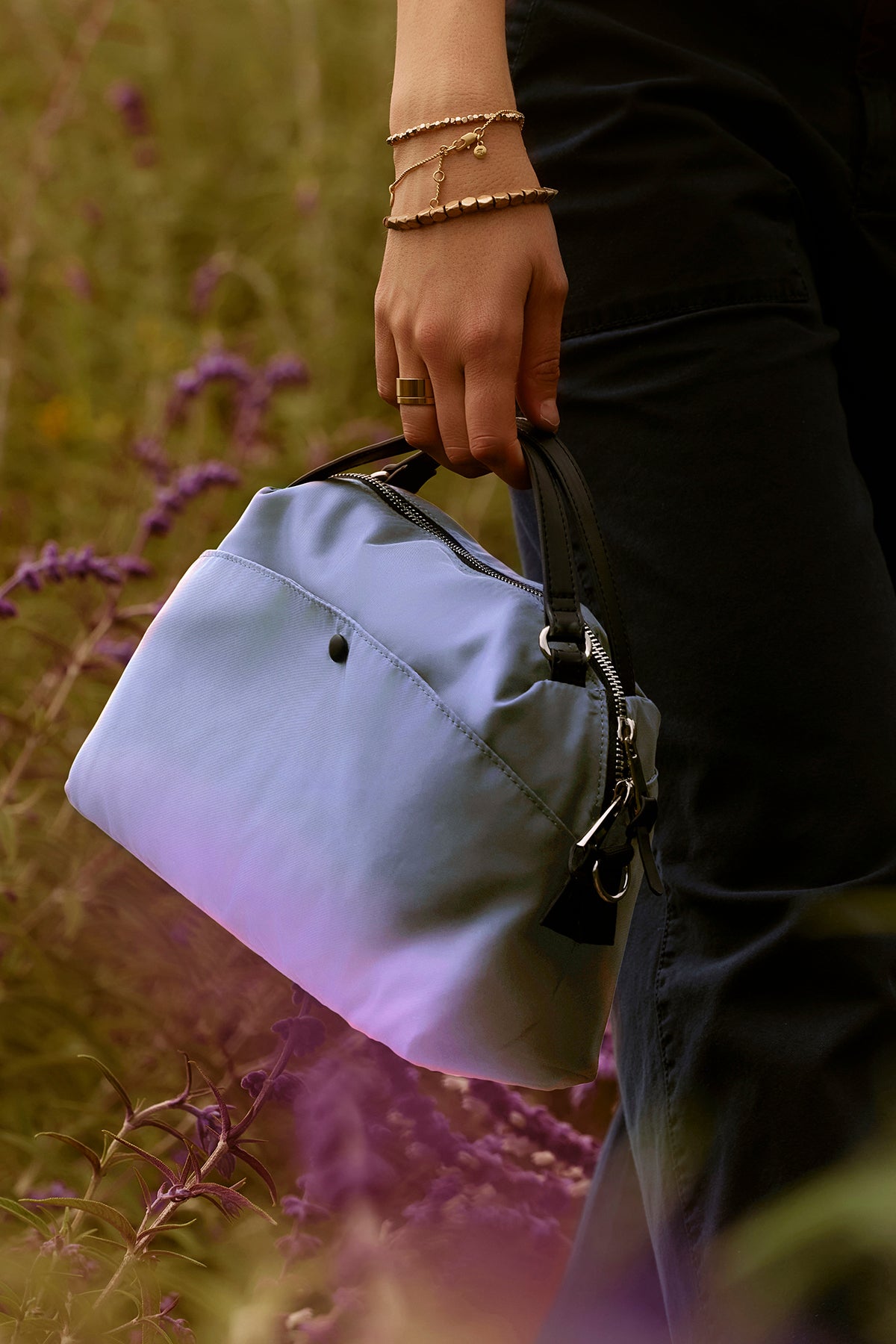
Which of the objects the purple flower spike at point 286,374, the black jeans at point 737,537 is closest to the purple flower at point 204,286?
the purple flower spike at point 286,374

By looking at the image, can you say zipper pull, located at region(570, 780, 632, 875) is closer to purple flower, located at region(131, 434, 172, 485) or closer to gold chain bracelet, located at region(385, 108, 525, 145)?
gold chain bracelet, located at region(385, 108, 525, 145)

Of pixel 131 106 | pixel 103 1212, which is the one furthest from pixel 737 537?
pixel 131 106

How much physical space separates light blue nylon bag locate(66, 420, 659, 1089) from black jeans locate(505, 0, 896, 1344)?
84 mm

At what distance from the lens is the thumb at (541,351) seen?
84cm

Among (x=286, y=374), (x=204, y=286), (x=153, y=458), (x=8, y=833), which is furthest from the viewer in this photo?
(x=204, y=286)

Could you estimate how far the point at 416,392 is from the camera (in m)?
0.88

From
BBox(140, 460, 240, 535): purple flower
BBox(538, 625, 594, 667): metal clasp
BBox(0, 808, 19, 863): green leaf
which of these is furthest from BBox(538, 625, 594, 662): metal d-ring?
BBox(140, 460, 240, 535): purple flower

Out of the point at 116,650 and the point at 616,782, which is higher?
the point at 616,782

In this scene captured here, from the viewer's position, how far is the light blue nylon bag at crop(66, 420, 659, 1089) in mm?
774

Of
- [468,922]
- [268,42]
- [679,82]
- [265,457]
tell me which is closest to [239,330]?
[265,457]

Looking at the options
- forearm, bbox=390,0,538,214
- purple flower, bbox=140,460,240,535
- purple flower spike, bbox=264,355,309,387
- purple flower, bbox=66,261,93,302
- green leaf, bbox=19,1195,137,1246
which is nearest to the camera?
green leaf, bbox=19,1195,137,1246

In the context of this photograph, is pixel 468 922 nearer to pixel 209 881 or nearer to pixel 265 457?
pixel 209 881

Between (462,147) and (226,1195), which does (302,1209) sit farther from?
(462,147)

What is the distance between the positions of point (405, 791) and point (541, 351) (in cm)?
33
